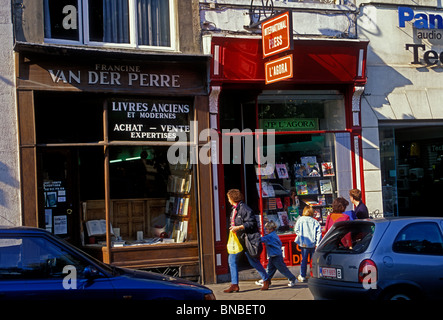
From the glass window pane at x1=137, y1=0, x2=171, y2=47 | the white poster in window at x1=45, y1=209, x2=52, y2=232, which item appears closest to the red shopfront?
the glass window pane at x1=137, y1=0, x2=171, y2=47

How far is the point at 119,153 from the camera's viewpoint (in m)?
10.5

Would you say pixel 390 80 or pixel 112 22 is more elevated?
pixel 112 22

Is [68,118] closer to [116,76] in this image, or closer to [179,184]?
[116,76]

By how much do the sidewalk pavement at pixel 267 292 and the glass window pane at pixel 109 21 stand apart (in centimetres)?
518

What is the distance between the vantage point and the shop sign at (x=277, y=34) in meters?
10.1

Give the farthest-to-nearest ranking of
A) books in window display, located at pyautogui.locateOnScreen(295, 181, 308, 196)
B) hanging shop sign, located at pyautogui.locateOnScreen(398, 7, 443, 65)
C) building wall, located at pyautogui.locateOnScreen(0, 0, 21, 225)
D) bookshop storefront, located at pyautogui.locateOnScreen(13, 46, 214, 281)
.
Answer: hanging shop sign, located at pyautogui.locateOnScreen(398, 7, 443, 65) → books in window display, located at pyautogui.locateOnScreen(295, 181, 308, 196) → bookshop storefront, located at pyautogui.locateOnScreen(13, 46, 214, 281) → building wall, located at pyautogui.locateOnScreen(0, 0, 21, 225)

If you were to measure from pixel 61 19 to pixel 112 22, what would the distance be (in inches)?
38.5

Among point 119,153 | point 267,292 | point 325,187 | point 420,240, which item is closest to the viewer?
point 420,240

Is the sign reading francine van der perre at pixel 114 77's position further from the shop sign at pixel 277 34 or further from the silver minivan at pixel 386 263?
the silver minivan at pixel 386 263

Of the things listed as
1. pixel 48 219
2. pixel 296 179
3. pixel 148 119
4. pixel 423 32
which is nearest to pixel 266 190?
pixel 296 179

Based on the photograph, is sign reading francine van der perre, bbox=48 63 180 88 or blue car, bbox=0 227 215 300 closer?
blue car, bbox=0 227 215 300

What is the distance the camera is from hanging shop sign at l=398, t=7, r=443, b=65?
40.9 feet

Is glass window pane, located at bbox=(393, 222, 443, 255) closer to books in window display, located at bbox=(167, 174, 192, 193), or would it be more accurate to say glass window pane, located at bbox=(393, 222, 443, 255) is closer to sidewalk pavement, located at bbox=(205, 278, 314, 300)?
sidewalk pavement, located at bbox=(205, 278, 314, 300)

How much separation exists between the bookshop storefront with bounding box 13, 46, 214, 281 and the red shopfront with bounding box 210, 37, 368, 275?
84cm
